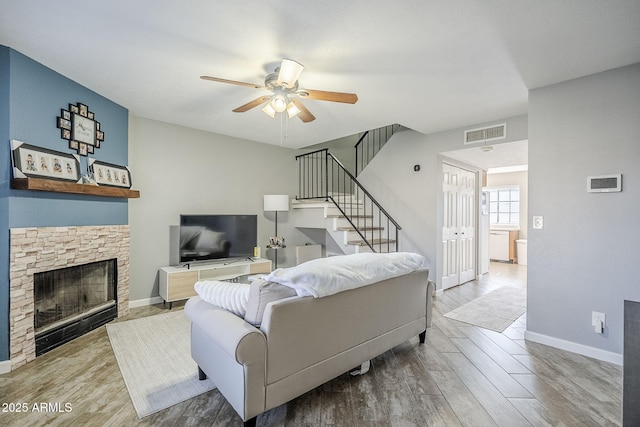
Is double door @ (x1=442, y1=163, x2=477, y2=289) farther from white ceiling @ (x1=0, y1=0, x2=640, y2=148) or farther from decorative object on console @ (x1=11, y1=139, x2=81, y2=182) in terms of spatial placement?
decorative object on console @ (x1=11, y1=139, x2=81, y2=182)

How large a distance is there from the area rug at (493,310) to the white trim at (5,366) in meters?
4.31

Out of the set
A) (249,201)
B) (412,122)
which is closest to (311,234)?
(249,201)

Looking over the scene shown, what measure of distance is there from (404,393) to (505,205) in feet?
26.1

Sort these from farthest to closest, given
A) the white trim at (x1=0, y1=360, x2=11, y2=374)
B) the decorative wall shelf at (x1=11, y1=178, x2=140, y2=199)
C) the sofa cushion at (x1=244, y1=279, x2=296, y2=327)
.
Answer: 1. the decorative wall shelf at (x1=11, y1=178, x2=140, y2=199)
2. the white trim at (x1=0, y1=360, x2=11, y2=374)
3. the sofa cushion at (x1=244, y1=279, x2=296, y2=327)

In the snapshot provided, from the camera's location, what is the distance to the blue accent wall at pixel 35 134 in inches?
93.0

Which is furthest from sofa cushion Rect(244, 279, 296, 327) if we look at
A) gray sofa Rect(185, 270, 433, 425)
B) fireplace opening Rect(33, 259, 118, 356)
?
fireplace opening Rect(33, 259, 118, 356)

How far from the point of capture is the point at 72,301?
3.02 meters

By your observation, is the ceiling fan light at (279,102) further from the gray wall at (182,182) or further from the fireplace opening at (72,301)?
the fireplace opening at (72,301)

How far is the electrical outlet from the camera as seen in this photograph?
2557mm

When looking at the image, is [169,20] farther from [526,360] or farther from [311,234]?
[311,234]

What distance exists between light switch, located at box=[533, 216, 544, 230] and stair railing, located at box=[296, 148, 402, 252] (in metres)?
1.90

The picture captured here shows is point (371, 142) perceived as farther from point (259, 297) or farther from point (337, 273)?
point (259, 297)

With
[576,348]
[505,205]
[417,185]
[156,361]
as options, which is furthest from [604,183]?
[505,205]

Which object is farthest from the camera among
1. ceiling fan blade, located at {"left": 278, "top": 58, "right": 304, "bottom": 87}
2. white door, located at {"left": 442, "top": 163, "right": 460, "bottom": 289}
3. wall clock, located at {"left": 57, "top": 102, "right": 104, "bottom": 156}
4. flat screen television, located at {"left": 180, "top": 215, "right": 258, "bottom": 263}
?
white door, located at {"left": 442, "top": 163, "right": 460, "bottom": 289}
